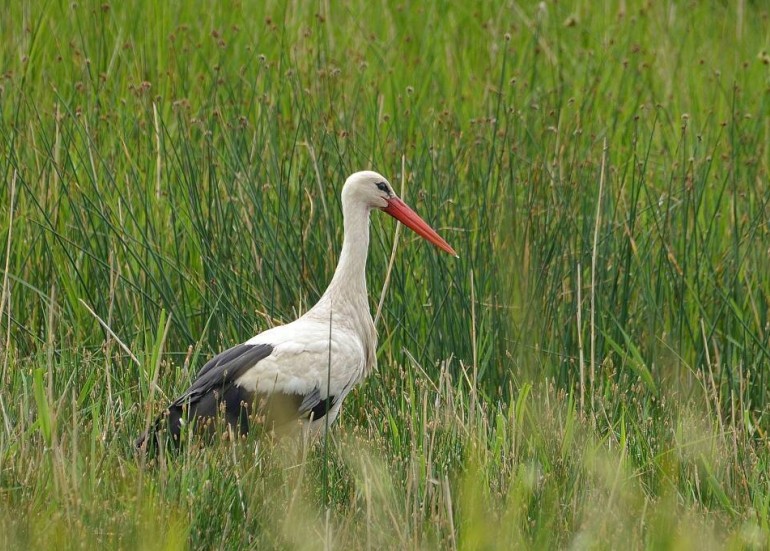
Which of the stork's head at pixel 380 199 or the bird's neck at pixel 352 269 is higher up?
the stork's head at pixel 380 199

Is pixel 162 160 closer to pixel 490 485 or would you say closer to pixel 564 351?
pixel 564 351

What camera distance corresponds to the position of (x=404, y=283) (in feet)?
16.6

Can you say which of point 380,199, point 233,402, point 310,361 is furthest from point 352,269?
point 233,402

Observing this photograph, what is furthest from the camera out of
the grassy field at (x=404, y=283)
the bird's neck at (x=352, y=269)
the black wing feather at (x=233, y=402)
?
the bird's neck at (x=352, y=269)

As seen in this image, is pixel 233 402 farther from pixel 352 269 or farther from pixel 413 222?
pixel 413 222

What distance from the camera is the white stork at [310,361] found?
412 cm

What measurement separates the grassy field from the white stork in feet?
0.45

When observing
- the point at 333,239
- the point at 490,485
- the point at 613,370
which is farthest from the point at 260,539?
the point at 333,239

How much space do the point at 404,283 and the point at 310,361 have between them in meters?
0.86

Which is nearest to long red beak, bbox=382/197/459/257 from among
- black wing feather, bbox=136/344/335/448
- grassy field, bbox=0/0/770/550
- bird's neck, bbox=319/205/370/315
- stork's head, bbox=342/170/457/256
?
stork's head, bbox=342/170/457/256

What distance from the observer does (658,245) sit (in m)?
5.64

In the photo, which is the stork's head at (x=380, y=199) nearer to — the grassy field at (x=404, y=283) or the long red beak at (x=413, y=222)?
the long red beak at (x=413, y=222)

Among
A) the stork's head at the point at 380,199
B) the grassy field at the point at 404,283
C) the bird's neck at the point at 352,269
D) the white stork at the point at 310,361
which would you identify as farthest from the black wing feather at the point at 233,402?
the stork's head at the point at 380,199

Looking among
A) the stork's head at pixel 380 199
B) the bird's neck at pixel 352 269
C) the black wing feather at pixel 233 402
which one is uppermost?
the stork's head at pixel 380 199
